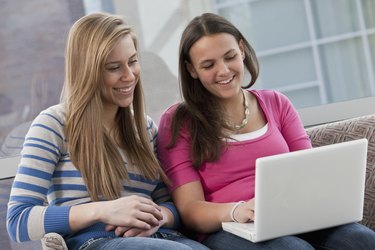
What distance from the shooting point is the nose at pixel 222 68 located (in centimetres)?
207

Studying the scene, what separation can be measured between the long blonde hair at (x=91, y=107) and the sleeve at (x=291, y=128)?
0.55 metres

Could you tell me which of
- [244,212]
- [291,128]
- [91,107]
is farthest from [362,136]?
[91,107]

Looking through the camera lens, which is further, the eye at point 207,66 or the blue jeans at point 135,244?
the eye at point 207,66

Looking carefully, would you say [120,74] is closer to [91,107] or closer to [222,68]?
[91,107]

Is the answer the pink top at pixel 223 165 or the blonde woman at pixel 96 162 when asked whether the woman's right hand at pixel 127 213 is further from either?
the pink top at pixel 223 165

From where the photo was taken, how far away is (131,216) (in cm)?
173

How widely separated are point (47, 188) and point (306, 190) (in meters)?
0.64

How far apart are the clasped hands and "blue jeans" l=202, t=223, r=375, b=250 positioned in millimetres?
192

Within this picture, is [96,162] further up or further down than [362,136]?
further up

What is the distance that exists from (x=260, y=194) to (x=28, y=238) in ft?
1.90

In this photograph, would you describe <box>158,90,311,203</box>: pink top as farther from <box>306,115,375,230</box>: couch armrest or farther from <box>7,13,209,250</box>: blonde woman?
<box>306,115,375,230</box>: couch armrest

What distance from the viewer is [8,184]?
246cm

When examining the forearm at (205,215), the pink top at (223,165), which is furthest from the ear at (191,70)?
the forearm at (205,215)

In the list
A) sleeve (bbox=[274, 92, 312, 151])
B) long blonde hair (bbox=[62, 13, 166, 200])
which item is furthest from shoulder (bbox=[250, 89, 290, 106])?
long blonde hair (bbox=[62, 13, 166, 200])
